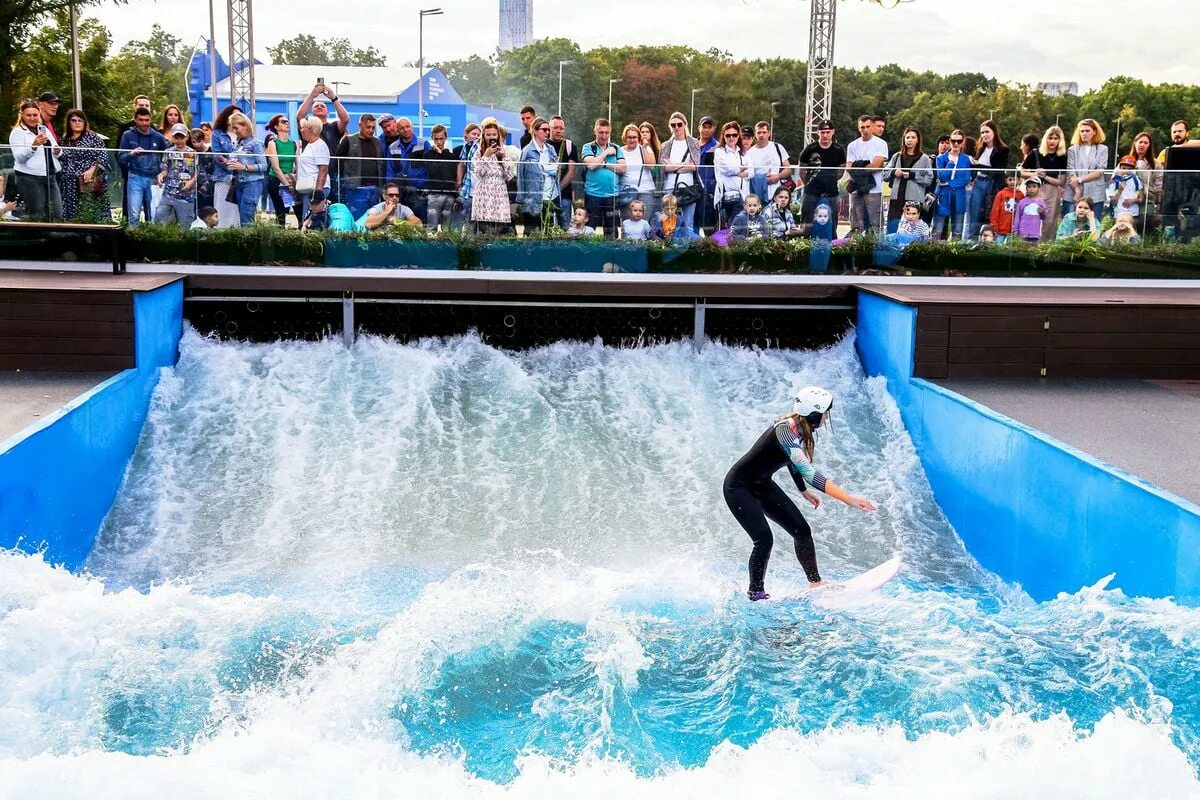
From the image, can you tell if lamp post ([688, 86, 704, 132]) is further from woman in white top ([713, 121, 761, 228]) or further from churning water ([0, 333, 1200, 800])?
churning water ([0, 333, 1200, 800])

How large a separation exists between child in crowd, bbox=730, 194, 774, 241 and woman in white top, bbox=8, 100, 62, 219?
25.8ft

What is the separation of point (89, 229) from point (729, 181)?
24.2 ft

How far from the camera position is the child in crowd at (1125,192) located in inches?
579

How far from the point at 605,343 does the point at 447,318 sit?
6.24ft

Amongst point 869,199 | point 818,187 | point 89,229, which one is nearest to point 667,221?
point 818,187

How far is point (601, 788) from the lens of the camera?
584 centimetres

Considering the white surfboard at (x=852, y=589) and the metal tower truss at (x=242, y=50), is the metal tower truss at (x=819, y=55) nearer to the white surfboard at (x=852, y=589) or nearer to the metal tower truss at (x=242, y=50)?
the metal tower truss at (x=242, y=50)

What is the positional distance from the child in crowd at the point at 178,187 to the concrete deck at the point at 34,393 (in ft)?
11.3

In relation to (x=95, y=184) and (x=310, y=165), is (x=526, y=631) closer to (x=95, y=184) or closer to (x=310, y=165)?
(x=310, y=165)

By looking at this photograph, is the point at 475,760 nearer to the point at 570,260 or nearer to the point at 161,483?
the point at 161,483

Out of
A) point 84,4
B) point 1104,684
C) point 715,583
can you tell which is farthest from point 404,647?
point 84,4

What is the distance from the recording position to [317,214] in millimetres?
14531

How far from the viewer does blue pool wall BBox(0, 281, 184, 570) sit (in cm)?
847

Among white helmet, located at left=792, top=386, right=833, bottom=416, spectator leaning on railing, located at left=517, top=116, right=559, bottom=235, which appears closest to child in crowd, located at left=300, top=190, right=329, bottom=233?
spectator leaning on railing, located at left=517, top=116, right=559, bottom=235
